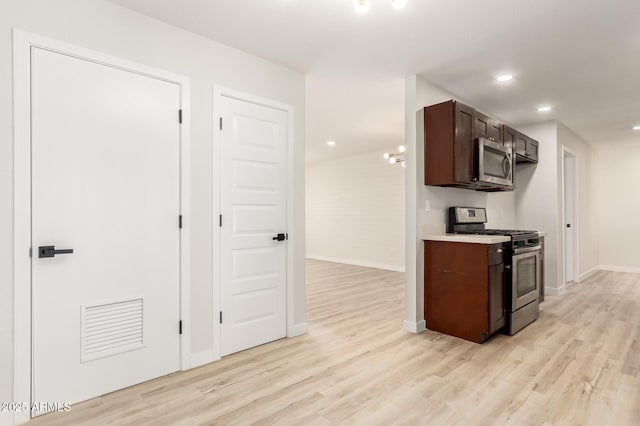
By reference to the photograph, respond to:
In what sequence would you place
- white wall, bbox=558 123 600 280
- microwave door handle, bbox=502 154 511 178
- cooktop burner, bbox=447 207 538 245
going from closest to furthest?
cooktop burner, bbox=447 207 538 245 → microwave door handle, bbox=502 154 511 178 → white wall, bbox=558 123 600 280

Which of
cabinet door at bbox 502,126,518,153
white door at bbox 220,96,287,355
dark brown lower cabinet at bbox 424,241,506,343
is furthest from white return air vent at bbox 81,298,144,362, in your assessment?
cabinet door at bbox 502,126,518,153

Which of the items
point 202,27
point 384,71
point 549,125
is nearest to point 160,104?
point 202,27

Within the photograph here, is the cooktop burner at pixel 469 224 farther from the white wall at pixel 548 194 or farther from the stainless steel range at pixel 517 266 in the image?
the white wall at pixel 548 194

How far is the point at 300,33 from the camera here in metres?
2.61

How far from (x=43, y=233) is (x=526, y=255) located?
13.5ft

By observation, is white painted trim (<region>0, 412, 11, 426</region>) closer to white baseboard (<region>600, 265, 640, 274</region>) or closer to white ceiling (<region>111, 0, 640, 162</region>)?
white ceiling (<region>111, 0, 640, 162</region>)

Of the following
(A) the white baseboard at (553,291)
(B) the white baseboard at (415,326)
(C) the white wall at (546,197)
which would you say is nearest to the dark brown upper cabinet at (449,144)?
(B) the white baseboard at (415,326)

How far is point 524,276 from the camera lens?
348 cm

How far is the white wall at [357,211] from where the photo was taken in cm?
720

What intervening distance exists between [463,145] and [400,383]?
227 centimetres

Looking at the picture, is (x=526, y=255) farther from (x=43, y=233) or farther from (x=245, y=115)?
(x=43, y=233)

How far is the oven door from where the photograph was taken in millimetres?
3275

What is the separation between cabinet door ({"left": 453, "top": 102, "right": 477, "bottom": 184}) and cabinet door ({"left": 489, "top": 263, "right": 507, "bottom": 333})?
0.91 m

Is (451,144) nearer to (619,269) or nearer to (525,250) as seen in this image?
(525,250)
